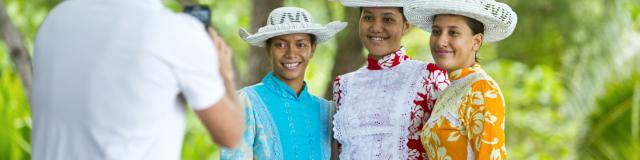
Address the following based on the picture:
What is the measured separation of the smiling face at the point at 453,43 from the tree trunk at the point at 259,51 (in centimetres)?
296

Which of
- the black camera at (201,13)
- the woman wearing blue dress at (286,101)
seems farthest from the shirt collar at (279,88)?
the black camera at (201,13)

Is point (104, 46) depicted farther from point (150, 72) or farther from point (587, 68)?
point (587, 68)

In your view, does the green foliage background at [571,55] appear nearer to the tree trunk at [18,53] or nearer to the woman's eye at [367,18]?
the tree trunk at [18,53]

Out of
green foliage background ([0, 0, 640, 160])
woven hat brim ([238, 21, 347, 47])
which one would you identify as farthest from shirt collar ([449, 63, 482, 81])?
green foliage background ([0, 0, 640, 160])

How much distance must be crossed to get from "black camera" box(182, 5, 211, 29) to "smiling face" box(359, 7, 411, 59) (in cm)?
134

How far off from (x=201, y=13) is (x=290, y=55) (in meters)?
1.20

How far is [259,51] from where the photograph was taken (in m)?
6.41

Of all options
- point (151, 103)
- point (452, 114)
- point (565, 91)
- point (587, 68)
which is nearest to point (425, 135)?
point (452, 114)

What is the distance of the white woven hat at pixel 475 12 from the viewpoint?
3.36m

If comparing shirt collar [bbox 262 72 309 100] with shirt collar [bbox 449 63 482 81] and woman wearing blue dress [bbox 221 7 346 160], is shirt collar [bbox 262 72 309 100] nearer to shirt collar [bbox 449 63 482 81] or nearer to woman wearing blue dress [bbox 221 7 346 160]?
woman wearing blue dress [bbox 221 7 346 160]

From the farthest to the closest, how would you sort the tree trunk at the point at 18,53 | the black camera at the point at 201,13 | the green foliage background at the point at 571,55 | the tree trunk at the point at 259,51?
1. the green foliage background at the point at 571,55
2. the tree trunk at the point at 259,51
3. the tree trunk at the point at 18,53
4. the black camera at the point at 201,13

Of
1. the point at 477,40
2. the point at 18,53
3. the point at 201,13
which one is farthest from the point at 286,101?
the point at 18,53

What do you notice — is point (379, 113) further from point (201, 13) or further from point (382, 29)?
point (201, 13)

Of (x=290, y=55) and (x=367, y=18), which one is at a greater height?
(x=367, y=18)
